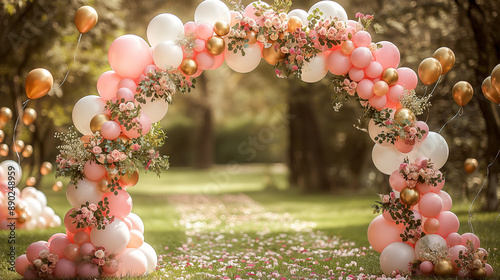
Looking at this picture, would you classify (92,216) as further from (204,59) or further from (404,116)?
(404,116)

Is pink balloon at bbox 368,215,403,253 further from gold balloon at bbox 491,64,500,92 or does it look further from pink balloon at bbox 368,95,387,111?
gold balloon at bbox 491,64,500,92

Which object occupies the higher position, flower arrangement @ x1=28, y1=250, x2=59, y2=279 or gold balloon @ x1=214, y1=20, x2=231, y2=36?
gold balloon @ x1=214, y1=20, x2=231, y2=36

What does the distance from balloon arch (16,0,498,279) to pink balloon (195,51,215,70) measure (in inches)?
0.4

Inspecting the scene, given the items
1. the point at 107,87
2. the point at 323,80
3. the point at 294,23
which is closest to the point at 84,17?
the point at 107,87

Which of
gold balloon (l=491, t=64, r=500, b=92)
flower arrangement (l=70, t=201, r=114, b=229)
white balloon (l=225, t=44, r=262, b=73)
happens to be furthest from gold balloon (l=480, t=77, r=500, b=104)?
flower arrangement (l=70, t=201, r=114, b=229)

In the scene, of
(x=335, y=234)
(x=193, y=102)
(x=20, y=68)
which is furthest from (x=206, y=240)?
(x=193, y=102)

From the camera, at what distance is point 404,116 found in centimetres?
558

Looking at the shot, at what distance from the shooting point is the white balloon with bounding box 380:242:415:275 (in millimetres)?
5465

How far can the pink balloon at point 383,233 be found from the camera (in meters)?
5.70

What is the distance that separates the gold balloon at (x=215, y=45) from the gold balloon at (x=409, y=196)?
2488 millimetres

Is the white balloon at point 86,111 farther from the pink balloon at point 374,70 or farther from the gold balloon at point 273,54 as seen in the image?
the pink balloon at point 374,70

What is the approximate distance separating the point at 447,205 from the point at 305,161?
39.6ft

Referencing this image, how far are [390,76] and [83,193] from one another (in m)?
3.49

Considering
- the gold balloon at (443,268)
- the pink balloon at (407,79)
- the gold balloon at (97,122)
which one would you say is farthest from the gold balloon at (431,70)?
the gold balloon at (97,122)
